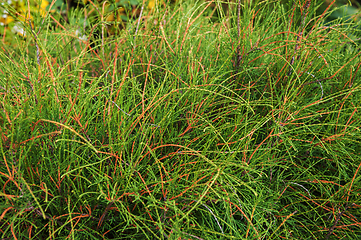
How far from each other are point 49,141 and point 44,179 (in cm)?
9

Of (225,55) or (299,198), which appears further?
(225,55)

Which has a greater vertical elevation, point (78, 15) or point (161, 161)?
point (78, 15)

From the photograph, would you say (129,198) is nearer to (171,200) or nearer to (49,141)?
(171,200)

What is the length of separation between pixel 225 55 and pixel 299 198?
0.47 meters

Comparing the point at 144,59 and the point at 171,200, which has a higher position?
the point at 144,59

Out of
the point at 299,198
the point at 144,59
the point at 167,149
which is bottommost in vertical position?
the point at 299,198

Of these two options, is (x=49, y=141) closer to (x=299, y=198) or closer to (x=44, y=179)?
(x=44, y=179)

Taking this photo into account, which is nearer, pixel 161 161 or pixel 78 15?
pixel 161 161

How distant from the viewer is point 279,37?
995mm

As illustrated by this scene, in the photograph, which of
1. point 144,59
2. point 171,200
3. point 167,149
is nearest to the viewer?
point 171,200

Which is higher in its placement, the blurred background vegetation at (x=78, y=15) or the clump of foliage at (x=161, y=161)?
the blurred background vegetation at (x=78, y=15)

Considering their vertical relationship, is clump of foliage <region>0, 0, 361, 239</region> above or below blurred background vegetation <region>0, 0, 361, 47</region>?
below

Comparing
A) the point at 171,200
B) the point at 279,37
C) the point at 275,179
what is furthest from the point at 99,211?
the point at 279,37

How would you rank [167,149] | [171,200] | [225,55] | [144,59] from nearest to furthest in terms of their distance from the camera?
[171,200] < [167,149] < [225,55] < [144,59]
